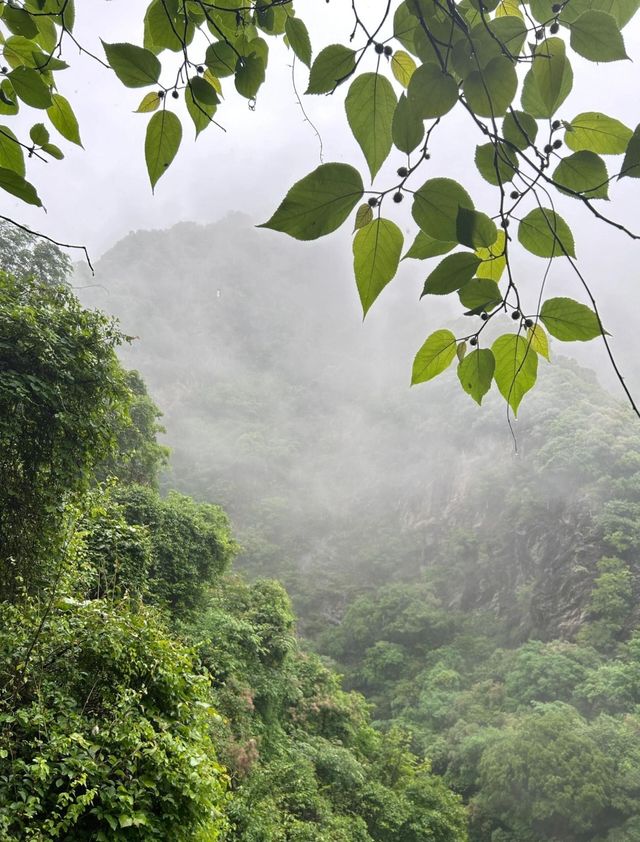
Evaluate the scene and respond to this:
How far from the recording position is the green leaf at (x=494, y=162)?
0.97 ft

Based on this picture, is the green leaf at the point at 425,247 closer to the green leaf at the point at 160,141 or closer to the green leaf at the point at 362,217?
the green leaf at the point at 362,217

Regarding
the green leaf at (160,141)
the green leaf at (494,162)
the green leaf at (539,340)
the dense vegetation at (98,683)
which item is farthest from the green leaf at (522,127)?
the dense vegetation at (98,683)

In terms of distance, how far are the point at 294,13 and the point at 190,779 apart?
2.16m

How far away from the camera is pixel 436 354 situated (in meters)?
0.33

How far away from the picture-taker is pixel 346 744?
589 cm

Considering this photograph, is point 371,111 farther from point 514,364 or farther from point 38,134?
point 38,134

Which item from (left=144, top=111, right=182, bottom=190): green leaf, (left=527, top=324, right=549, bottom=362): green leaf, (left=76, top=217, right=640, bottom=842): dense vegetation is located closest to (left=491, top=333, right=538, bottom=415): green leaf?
(left=527, top=324, right=549, bottom=362): green leaf

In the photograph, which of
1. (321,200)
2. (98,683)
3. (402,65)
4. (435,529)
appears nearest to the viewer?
(321,200)

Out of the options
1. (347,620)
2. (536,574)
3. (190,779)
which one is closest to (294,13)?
(190,779)

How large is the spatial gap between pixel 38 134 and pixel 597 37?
16.5 inches

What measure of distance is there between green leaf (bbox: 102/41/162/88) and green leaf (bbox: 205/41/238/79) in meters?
0.11

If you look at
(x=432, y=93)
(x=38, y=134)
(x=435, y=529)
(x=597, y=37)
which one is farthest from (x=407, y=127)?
(x=435, y=529)

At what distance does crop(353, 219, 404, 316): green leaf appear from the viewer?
271 millimetres

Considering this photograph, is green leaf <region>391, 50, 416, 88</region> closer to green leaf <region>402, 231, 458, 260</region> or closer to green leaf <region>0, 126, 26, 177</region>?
green leaf <region>402, 231, 458, 260</region>
